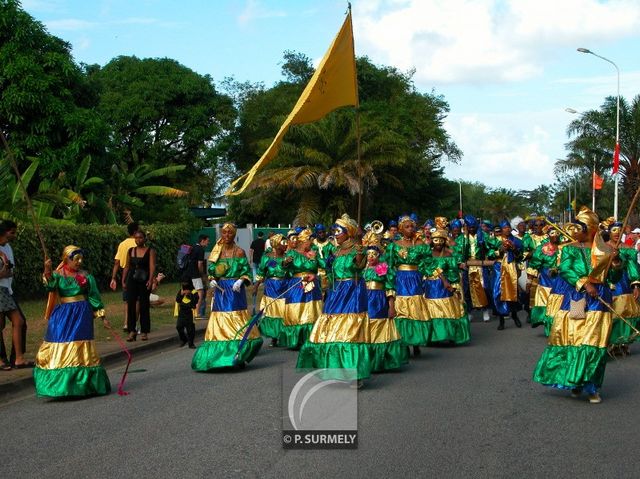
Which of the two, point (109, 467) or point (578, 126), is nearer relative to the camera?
point (109, 467)

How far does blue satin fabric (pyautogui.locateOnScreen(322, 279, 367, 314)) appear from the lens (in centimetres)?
1072

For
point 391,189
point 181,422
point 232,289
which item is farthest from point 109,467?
point 391,189

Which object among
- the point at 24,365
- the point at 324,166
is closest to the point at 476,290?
the point at 24,365

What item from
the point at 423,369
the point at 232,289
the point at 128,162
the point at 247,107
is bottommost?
the point at 423,369

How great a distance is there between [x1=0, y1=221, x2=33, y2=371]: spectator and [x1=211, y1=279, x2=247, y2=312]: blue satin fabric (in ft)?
8.15

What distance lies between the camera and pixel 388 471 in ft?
22.3

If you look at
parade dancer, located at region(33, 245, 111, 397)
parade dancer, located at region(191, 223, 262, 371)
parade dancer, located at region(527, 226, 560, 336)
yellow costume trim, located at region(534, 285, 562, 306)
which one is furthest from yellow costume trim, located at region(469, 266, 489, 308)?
parade dancer, located at region(33, 245, 111, 397)

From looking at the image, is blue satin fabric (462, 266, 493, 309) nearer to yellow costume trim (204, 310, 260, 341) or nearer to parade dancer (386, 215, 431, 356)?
parade dancer (386, 215, 431, 356)

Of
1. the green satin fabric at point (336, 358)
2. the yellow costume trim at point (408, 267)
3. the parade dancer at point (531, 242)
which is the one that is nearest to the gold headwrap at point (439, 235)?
the yellow costume trim at point (408, 267)

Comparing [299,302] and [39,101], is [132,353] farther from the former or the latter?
[39,101]

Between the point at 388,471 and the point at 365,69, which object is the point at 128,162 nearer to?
the point at 365,69

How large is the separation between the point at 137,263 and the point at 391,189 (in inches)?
1219

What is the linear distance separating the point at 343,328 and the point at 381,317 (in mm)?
1053

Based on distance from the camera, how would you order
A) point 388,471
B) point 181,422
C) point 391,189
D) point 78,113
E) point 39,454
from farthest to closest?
1. point 391,189
2. point 78,113
3. point 181,422
4. point 39,454
5. point 388,471
